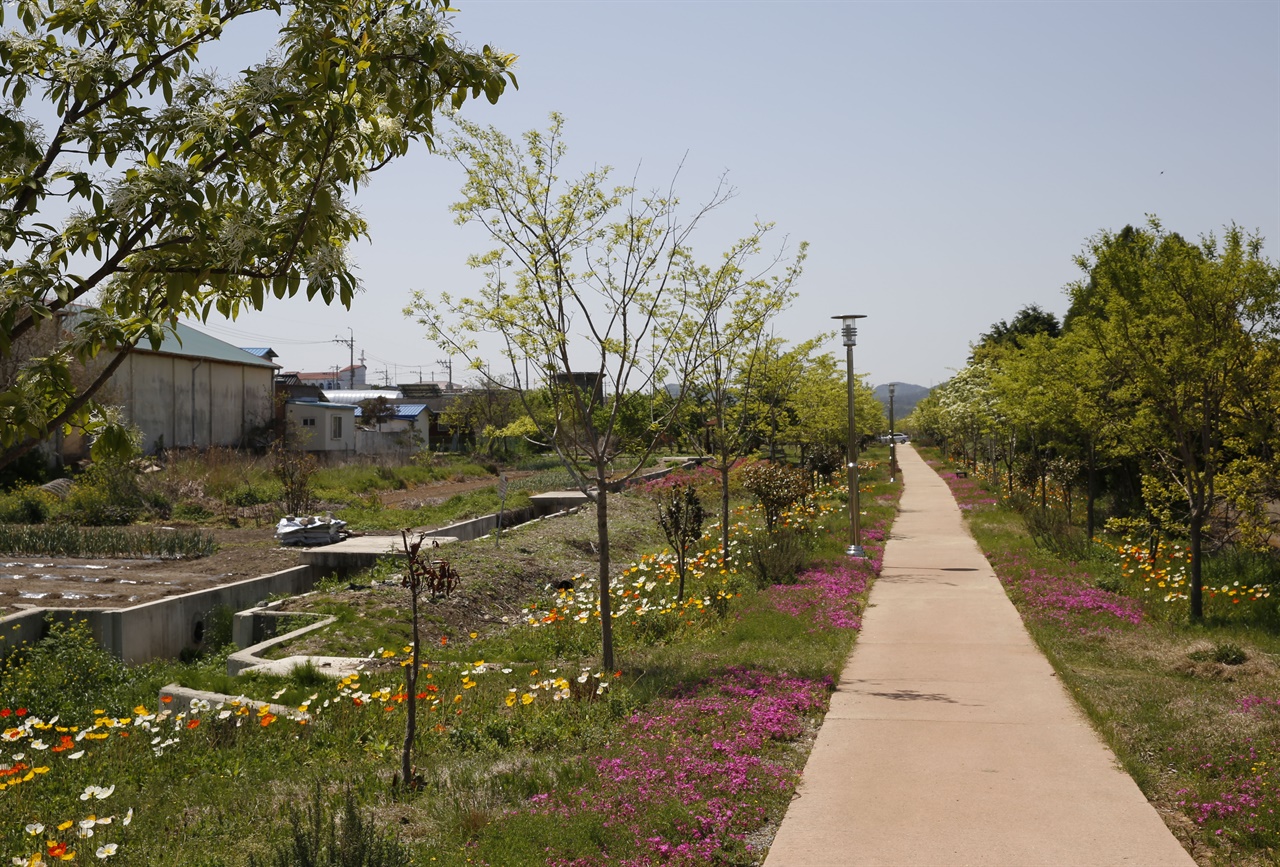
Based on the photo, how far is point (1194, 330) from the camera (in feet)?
34.8

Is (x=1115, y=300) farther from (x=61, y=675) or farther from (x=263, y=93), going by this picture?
(x=61, y=675)

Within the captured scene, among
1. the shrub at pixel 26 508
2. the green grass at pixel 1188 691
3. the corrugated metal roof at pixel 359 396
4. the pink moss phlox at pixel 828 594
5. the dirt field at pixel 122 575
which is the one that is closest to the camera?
the green grass at pixel 1188 691

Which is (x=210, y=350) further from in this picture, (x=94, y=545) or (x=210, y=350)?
(x=94, y=545)

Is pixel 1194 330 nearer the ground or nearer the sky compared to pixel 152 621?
nearer the sky

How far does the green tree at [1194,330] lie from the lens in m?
10.5

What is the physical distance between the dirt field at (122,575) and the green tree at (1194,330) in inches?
476

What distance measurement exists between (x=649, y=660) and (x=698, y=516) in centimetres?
402

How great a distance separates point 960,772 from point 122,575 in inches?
505

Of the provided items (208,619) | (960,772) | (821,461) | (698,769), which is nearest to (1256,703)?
(960,772)

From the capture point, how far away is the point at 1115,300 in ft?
36.6

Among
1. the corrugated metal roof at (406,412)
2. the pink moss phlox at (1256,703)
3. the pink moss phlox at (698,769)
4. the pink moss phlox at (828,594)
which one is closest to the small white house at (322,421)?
the corrugated metal roof at (406,412)

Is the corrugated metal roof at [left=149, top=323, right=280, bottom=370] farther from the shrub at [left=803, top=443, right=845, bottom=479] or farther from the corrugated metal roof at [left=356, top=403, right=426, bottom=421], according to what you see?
the shrub at [left=803, top=443, right=845, bottom=479]

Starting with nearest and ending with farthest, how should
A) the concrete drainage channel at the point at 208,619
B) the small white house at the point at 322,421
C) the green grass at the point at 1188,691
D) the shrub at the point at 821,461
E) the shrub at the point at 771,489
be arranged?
the green grass at the point at 1188,691 < the concrete drainage channel at the point at 208,619 < the shrub at the point at 771,489 < the shrub at the point at 821,461 < the small white house at the point at 322,421

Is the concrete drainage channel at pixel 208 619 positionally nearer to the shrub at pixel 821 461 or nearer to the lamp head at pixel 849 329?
the lamp head at pixel 849 329
